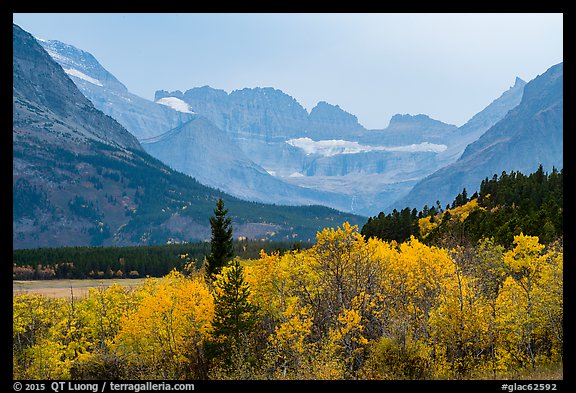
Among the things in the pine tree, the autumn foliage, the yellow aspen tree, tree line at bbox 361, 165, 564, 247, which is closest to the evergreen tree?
the autumn foliage

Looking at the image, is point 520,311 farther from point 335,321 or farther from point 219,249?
point 219,249

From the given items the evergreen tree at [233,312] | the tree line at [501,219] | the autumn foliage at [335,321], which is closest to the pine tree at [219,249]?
the autumn foliage at [335,321]

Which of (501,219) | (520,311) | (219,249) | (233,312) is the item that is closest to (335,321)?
(233,312)

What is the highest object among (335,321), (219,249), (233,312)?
(219,249)

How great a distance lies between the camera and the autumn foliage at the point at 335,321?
36781mm

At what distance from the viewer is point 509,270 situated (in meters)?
46.9

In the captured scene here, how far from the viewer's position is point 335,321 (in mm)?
Answer: 41812

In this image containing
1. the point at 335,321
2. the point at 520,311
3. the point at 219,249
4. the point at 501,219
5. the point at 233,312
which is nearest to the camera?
the point at 520,311

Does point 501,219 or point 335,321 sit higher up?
point 501,219

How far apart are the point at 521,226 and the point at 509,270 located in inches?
1035

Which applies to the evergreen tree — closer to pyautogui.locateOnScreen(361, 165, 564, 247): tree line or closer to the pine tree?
the pine tree

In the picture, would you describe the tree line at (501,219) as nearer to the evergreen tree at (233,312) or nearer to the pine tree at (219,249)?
the pine tree at (219,249)
